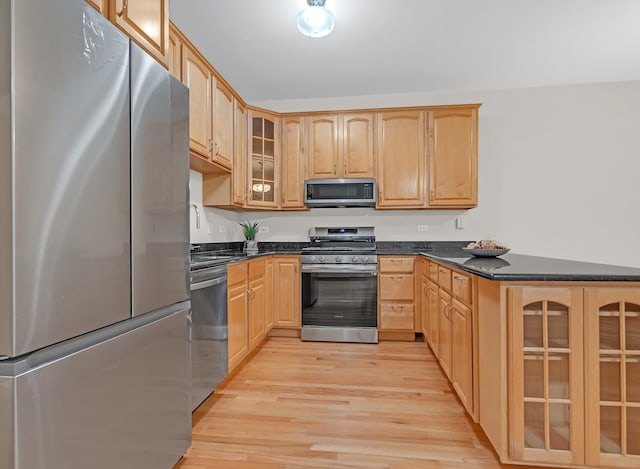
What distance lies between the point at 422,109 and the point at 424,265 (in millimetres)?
1649

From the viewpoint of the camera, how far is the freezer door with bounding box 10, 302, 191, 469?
2.77 ft

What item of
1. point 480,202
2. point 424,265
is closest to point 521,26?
point 480,202

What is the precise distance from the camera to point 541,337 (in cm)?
146

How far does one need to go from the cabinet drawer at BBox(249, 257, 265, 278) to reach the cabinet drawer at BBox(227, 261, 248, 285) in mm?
126

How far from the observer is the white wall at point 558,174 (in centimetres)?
359

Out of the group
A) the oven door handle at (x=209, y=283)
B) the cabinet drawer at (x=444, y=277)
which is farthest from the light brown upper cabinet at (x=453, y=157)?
the oven door handle at (x=209, y=283)

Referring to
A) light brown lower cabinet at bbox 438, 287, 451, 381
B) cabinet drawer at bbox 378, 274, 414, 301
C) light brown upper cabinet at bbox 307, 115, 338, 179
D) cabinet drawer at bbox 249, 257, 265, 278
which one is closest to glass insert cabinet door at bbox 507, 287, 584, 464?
light brown lower cabinet at bbox 438, 287, 451, 381

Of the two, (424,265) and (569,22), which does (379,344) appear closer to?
(424,265)

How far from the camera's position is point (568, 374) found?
1.43 metres

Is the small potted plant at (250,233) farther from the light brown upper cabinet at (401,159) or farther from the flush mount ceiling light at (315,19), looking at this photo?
the flush mount ceiling light at (315,19)

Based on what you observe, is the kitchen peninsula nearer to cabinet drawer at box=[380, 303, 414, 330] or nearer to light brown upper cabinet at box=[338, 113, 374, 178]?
cabinet drawer at box=[380, 303, 414, 330]

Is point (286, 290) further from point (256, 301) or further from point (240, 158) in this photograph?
point (240, 158)

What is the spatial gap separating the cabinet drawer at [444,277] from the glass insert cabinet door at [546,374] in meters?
A: 0.81

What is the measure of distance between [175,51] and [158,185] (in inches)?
50.6
